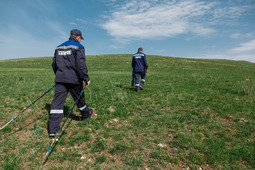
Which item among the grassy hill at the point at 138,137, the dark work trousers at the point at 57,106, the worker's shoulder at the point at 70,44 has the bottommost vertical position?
the grassy hill at the point at 138,137

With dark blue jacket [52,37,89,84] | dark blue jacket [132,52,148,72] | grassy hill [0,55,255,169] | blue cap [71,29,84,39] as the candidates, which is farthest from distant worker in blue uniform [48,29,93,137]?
dark blue jacket [132,52,148,72]

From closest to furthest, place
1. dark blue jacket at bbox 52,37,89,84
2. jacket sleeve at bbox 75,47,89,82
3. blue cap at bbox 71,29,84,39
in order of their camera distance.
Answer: dark blue jacket at bbox 52,37,89,84
jacket sleeve at bbox 75,47,89,82
blue cap at bbox 71,29,84,39

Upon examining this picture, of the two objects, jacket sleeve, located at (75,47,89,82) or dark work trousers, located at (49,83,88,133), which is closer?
dark work trousers, located at (49,83,88,133)

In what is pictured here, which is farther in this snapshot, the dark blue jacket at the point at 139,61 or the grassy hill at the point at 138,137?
the dark blue jacket at the point at 139,61

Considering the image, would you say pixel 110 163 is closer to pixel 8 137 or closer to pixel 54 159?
pixel 54 159

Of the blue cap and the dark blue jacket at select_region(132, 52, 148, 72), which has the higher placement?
the blue cap

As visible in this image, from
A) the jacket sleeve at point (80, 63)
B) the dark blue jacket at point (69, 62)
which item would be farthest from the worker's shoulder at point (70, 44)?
the jacket sleeve at point (80, 63)

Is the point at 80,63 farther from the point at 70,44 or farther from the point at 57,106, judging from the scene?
the point at 57,106

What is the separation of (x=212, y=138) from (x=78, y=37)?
19.7ft

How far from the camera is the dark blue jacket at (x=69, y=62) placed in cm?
548

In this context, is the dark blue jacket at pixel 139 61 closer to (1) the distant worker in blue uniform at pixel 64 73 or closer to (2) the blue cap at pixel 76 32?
(2) the blue cap at pixel 76 32

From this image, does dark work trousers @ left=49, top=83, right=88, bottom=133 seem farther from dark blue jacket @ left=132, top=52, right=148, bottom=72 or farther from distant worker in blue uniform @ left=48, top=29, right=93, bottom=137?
dark blue jacket @ left=132, top=52, right=148, bottom=72

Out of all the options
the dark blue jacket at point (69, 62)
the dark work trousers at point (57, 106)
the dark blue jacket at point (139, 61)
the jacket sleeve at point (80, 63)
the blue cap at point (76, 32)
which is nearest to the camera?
the dark work trousers at point (57, 106)

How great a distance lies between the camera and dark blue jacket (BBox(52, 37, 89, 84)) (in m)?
5.48
